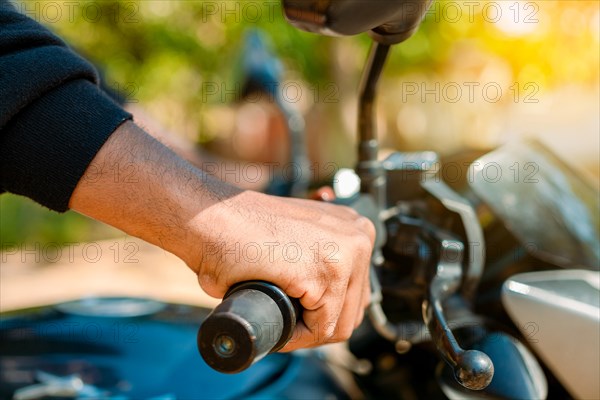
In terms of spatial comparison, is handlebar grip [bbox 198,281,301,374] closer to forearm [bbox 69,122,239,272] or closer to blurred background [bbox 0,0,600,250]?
forearm [bbox 69,122,239,272]

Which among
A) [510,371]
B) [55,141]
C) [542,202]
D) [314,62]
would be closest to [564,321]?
[510,371]

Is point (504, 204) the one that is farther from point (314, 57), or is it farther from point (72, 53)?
→ point (314, 57)

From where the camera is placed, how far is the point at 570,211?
3.67 ft

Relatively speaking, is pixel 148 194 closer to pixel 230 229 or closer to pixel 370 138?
pixel 230 229

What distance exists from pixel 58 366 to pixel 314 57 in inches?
267

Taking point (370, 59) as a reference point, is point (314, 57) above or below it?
below

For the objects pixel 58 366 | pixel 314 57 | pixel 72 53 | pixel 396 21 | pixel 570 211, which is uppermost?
pixel 396 21

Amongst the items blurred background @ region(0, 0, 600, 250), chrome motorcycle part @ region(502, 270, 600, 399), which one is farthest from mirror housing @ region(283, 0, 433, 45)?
blurred background @ region(0, 0, 600, 250)

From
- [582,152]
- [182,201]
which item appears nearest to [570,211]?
[182,201]

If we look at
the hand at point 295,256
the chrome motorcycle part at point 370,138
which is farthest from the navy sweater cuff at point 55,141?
the chrome motorcycle part at point 370,138

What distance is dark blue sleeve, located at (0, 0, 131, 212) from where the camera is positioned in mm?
891

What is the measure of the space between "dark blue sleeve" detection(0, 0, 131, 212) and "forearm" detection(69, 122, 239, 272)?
2cm

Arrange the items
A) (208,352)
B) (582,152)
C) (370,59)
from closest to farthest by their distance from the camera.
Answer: (208,352) → (370,59) → (582,152)

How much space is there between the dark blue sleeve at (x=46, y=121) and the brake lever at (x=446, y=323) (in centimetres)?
53
